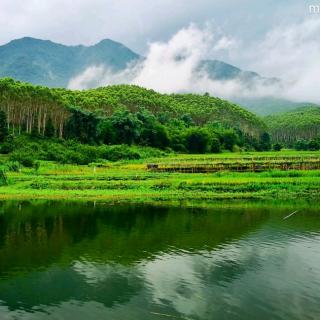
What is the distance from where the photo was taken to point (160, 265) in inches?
959

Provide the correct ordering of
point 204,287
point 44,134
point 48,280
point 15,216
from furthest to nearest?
point 44,134 < point 15,216 < point 48,280 < point 204,287

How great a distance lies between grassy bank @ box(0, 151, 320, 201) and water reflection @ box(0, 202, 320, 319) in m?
10.0

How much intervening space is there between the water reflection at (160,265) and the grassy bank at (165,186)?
1003cm

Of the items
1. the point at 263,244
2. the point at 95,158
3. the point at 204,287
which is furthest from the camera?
the point at 95,158

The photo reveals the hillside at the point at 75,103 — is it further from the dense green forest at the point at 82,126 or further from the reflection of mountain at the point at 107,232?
the reflection of mountain at the point at 107,232

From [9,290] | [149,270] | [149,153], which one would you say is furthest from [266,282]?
[149,153]

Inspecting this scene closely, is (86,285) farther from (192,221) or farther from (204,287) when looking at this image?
(192,221)

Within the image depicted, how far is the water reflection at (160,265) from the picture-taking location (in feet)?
60.8

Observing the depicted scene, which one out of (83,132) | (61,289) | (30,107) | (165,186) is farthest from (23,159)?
(61,289)

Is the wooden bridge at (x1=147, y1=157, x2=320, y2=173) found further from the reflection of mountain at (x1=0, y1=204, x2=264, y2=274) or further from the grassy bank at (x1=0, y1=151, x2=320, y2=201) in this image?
the reflection of mountain at (x1=0, y1=204, x2=264, y2=274)

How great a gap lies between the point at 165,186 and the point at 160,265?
30338 millimetres

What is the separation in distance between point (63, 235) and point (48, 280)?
389 inches

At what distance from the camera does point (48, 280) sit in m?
22.3

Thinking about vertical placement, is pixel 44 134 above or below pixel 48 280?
above
